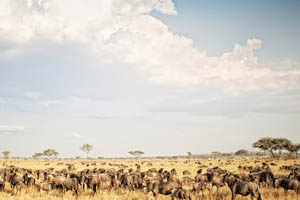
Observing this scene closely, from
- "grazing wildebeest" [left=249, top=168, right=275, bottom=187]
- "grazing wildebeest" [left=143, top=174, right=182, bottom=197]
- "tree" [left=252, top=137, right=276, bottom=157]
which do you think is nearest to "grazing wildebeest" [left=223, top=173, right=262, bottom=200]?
"grazing wildebeest" [left=143, top=174, right=182, bottom=197]

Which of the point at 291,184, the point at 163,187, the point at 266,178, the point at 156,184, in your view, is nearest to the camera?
the point at 163,187

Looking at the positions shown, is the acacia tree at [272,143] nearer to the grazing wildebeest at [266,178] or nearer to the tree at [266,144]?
the tree at [266,144]

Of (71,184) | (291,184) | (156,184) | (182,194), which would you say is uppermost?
(291,184)

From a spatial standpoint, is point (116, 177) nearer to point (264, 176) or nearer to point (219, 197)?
point (219, 197)

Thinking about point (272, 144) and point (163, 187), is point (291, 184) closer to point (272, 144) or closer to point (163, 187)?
point (163, 187)

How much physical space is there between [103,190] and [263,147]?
76005 millimetres

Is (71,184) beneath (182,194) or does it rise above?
beneath

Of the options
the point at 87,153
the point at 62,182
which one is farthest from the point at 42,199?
the point at 87,153

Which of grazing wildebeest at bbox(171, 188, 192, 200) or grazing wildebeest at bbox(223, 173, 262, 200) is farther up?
grazing wildebeest at bbox(223, 173, 262, 200)

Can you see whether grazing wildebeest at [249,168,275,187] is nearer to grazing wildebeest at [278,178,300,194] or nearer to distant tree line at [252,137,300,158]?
grazing wildebeest at [278,178,300,194]

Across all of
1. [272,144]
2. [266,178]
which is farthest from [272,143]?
[266,178]

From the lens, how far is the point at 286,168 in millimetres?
32031

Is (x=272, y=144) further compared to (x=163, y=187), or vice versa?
(x=272, y=144)

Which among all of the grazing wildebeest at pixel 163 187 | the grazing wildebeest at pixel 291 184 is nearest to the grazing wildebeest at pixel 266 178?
the grazing wildebeest at pixel 291 184
